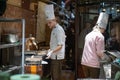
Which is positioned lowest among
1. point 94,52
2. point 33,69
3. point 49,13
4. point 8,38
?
point 33,69

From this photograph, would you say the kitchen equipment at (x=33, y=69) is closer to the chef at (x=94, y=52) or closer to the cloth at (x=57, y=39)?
the cloth at (x=57, y=39)

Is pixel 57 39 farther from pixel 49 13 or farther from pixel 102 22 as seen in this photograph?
pixel 102 22

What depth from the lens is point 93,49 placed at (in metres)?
4.45

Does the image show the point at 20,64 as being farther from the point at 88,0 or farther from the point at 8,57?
the point at 88,0

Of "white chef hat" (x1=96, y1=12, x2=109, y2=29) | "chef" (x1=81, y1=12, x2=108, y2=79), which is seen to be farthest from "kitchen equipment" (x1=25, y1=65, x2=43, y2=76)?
"white chef hat" (x1=96, y1=12, x2=109, y2=29)

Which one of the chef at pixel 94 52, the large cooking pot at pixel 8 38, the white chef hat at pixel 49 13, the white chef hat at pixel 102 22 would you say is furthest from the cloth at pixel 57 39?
the large cooking pot at pixel 8 38

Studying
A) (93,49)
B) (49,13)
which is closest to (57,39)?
(49,13)

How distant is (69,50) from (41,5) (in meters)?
1.87

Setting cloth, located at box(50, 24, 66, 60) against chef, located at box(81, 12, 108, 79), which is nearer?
chef, located at box(81, 12, 108, 79)

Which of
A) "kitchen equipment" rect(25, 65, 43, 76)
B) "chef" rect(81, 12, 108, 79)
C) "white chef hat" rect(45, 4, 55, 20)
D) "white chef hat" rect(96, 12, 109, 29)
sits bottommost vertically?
"kitchen equipment" rect(25, 65, 43, 76)

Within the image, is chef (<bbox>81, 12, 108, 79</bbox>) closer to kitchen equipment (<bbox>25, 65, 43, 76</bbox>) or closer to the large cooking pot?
kitchen equipment (<bbox>25, 65, 43, 76</bbox>)

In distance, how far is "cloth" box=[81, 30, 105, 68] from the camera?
4.36m

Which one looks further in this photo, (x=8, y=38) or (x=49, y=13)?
(x=49, y=13)

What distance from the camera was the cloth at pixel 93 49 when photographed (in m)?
4.36
